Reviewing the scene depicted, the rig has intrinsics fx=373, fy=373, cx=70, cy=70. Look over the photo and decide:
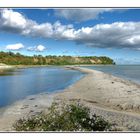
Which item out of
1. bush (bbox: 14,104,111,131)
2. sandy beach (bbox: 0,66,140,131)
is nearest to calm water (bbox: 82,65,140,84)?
sandy beach (bbox: 0,66,140,131)

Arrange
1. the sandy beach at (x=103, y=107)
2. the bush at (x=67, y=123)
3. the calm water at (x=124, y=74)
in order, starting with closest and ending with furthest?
the bush at (x=67, y=123)
the sandy beach at (x=103, y=107)
the calm water at (x=124, y=74)

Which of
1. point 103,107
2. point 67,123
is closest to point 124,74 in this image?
point 103,107

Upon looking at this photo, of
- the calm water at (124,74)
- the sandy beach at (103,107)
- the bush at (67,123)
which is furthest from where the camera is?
the calm water at (124,74)

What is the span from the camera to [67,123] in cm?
820

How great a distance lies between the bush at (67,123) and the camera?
8.12 meters

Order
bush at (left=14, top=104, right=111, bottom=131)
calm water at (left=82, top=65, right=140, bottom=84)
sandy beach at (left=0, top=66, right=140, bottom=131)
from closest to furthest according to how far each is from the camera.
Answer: bush at (left=14, top=104, right=111, bottom=131) < sandy beach at (left=0, top=66, right=140, bottom=131) < calm water at (left=82, top=65, right=140, bottom=84)

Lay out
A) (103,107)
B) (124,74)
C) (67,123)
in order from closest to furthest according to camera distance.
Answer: (67,123) → (103,107) → (124,74)

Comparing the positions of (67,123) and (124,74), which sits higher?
(67,123)

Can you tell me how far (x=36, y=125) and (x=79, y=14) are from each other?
2.77 meters

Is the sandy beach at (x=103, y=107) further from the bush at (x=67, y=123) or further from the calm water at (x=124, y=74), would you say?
the calm water at (x=124, y=74)

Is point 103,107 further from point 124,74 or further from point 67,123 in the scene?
point 124,74

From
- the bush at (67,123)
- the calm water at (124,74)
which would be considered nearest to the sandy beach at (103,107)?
the bush at (67,123)

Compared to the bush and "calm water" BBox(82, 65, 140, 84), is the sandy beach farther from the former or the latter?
"calm water" BBox(82, 65, 140, 84)

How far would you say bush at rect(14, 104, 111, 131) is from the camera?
8125 millimetres
